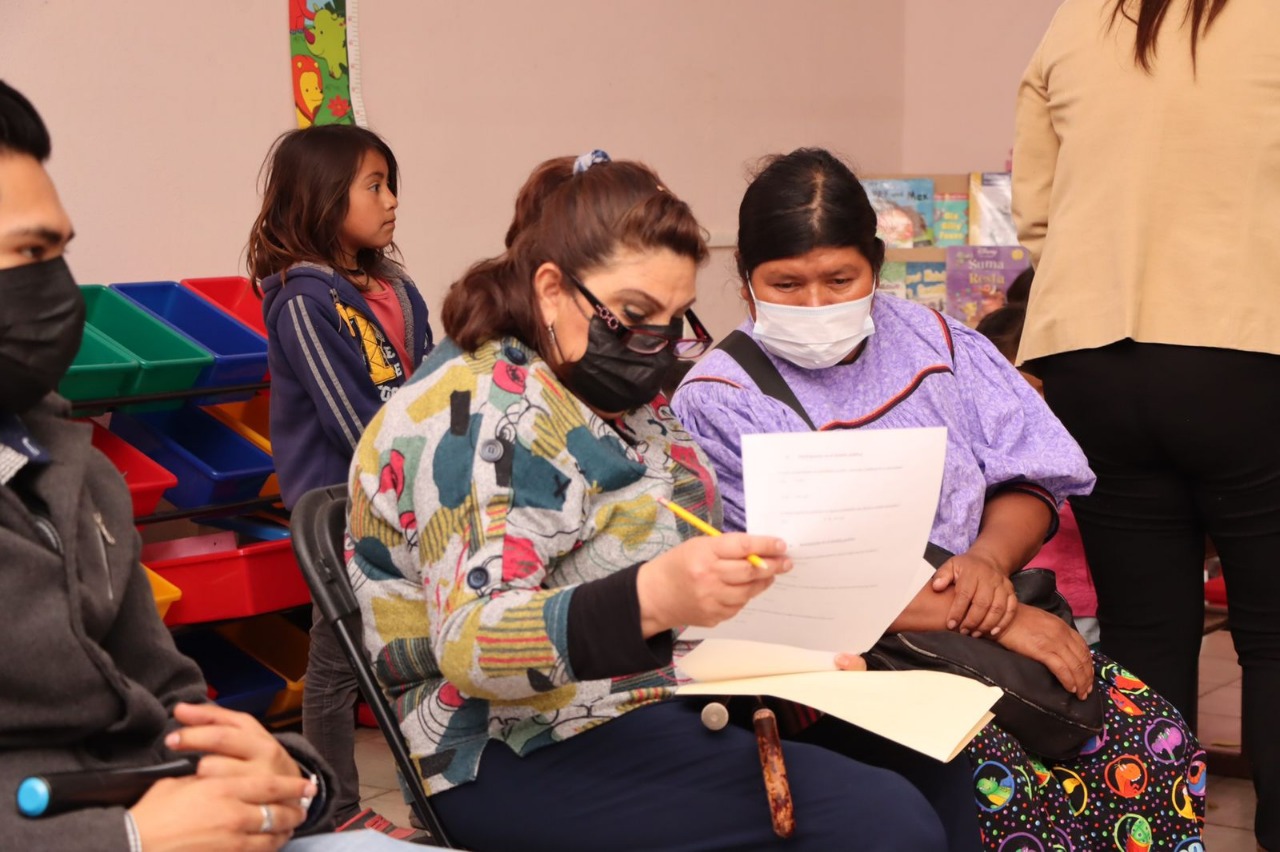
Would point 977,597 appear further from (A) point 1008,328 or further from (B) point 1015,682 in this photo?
(A) point 1008,328

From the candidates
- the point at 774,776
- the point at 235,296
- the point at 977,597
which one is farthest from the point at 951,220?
the point at 774,776

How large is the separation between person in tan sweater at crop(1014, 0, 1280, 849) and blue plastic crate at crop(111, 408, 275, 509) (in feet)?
5.95

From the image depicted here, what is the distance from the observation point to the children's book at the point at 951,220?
4891mm

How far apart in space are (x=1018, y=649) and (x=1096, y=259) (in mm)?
780

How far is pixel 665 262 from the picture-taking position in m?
1.55

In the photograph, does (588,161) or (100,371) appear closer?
(588,161)

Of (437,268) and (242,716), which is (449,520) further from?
(437,268)

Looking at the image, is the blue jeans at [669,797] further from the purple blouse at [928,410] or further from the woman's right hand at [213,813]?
the purple blouse at [928,410]

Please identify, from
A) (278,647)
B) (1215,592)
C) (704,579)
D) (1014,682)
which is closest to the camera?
(704,579)

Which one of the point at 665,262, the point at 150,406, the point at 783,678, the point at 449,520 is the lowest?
the point at 150,406

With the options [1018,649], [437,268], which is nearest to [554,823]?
[1018,649]

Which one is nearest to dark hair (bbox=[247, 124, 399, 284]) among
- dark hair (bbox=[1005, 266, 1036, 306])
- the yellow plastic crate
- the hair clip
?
the yellow plastic crate

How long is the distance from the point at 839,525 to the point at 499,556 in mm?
341

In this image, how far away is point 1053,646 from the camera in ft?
6.03
